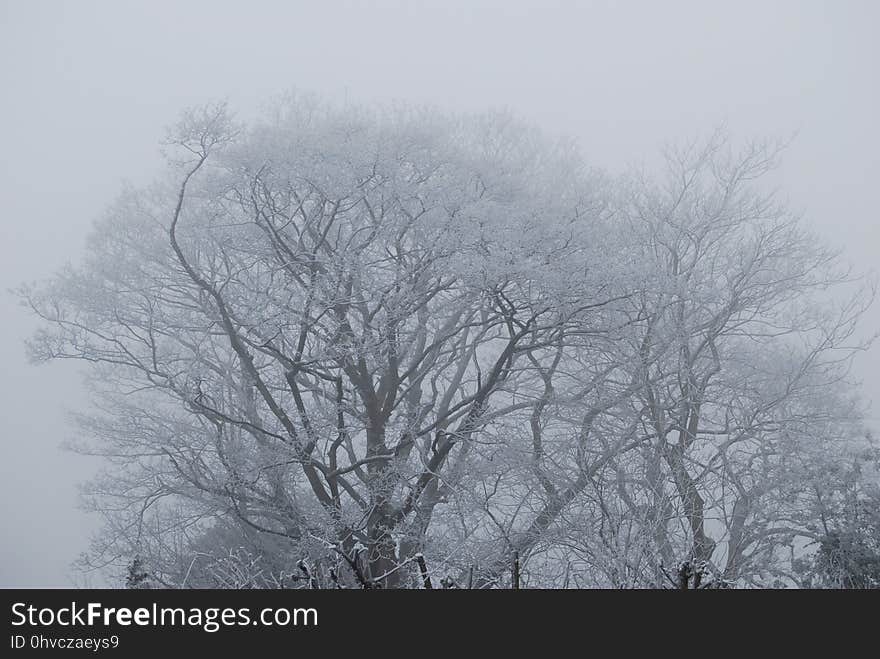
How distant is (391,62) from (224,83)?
1066cm

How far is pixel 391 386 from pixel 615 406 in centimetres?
336

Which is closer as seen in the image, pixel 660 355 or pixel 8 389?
pixel 660 355

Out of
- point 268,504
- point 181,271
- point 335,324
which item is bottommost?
point 268,504

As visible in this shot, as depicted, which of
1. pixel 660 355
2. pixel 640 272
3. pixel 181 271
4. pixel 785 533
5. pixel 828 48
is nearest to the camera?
pixel 785 533

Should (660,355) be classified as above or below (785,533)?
above

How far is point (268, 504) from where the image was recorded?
12.3m

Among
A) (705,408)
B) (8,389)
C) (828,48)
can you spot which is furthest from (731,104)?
(8,389)

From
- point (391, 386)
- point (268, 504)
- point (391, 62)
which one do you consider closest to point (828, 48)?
point (391, 62)

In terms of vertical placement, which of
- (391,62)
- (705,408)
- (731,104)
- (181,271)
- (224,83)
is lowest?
(705,408)

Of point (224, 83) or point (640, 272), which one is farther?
point (224, 83)

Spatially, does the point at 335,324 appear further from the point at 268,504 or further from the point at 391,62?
the point at 391,62

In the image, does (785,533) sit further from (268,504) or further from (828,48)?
(828,48)

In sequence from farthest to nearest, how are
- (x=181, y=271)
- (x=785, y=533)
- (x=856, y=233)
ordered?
(x=856, y=233), (x=181, y=271), (x=785, y=533)

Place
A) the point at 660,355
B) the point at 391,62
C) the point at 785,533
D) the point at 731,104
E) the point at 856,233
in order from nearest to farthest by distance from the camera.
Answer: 1. the point at 785,533
2. the point at 660,355
3. the point at 856,233
4. the point at 731,104
5. the point at 391,62
